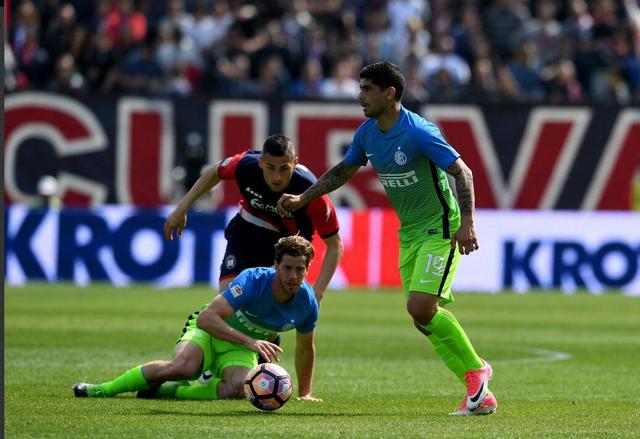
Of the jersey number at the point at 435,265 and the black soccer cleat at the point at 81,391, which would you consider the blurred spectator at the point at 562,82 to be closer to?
the jersey number at the point at 435,265

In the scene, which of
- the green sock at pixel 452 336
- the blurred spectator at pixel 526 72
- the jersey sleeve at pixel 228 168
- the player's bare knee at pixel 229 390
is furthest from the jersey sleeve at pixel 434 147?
the blurred spectator at pixel 526 72

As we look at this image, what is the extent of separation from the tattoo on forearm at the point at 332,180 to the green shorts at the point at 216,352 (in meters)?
1.38

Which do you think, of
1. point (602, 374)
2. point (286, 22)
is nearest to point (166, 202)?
point (286, 22)

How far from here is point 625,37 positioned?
29.0 meters

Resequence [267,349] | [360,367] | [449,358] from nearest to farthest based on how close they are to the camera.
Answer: [267,349]
[449,358]
[360,367]

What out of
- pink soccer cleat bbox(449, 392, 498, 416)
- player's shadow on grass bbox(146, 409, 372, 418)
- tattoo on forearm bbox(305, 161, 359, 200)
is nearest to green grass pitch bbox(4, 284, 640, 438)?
player's shadow on grass bbox(146, 409, 372, 418)

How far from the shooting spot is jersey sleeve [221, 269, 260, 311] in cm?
1030

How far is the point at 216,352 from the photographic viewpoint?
1143 cm

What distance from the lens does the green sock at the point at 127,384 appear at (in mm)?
11016

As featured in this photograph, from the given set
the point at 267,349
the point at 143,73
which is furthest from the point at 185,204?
the point at 143,73

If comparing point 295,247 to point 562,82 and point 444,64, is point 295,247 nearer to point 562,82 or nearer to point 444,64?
point 444,64

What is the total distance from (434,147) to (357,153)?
786 mm

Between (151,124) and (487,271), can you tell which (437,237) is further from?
(151,124)

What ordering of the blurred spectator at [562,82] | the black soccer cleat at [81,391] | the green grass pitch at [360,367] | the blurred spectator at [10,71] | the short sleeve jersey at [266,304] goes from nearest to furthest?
1. the green grass pitch at [360,367]
2. the short sleeve jersey at [266,304]
3. the black soccer cleat at [81,391]
4. the blurred spectator at [10,71]
5. the blurred spectator at [562,82]
